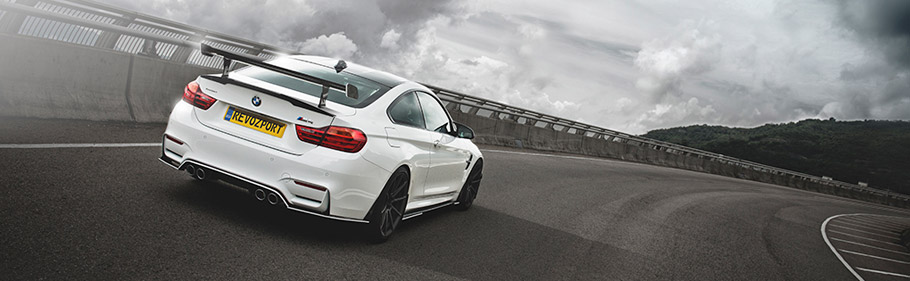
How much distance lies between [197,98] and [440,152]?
2.41 meters

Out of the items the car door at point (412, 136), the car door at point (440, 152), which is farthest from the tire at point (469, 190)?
the car door at point (412, 136)

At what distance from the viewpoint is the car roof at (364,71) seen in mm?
6434

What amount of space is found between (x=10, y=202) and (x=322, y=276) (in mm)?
2265

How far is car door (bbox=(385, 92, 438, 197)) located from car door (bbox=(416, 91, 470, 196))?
105mm

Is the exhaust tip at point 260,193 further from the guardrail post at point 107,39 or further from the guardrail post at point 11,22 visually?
the guardrail post at point 107,39

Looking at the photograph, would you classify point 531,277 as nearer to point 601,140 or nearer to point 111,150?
point 111,150

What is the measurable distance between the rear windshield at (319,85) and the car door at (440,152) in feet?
2.65

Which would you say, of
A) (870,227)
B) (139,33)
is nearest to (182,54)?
(139,33)

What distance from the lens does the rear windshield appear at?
5773 millimetres

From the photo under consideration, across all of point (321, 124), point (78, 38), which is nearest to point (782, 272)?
point (321, 124)

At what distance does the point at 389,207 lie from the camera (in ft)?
20.0

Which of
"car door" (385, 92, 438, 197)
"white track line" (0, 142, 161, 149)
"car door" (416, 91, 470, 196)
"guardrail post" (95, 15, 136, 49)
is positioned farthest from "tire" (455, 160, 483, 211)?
"guardrail post" (95, 15, 136, 49)

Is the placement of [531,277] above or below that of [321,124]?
below

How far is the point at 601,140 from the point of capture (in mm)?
33000
